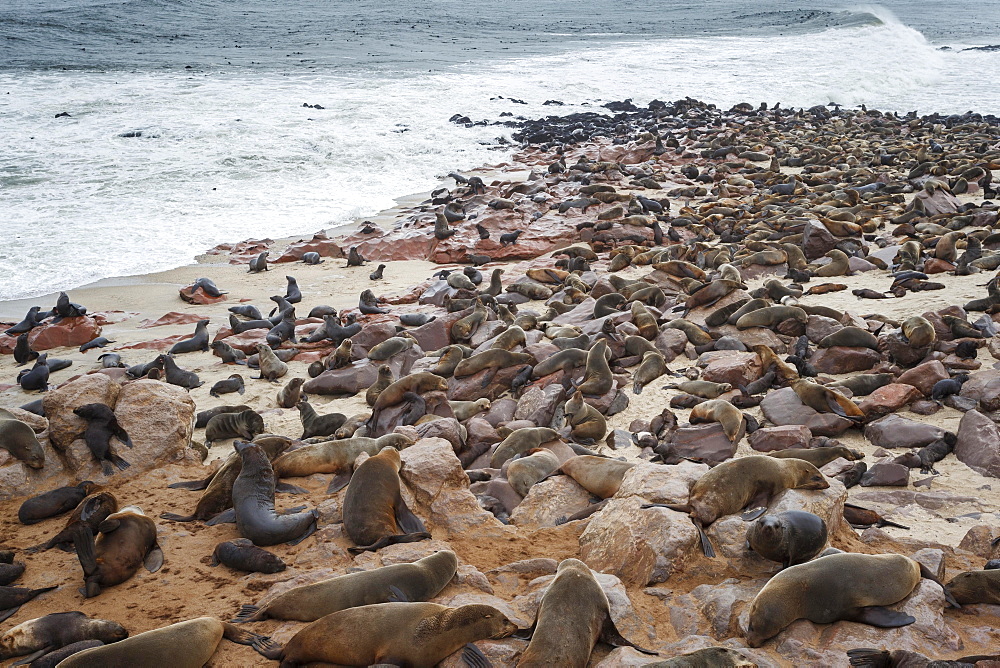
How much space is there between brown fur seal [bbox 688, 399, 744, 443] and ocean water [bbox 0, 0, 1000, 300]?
10179 mm

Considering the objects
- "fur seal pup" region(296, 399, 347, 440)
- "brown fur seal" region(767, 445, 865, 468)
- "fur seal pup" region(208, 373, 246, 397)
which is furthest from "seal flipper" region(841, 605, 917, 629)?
"fur seal pup" region(208, 373, 246, 397)

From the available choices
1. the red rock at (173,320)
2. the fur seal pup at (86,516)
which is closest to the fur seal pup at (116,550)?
the fur seal pup at (86,516)

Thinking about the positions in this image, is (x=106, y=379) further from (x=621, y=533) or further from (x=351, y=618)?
(x=621, y=533)

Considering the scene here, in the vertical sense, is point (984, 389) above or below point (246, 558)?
above

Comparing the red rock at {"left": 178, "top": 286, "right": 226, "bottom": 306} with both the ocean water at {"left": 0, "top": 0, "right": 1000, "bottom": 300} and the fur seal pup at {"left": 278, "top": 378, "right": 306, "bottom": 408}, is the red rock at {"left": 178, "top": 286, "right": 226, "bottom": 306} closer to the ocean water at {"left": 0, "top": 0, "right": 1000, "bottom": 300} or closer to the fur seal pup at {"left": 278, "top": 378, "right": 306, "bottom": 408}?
the ocean water at {"left": 0, "top": 0, "right": 1000, "bottom": 300}

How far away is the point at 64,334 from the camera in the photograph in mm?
8867

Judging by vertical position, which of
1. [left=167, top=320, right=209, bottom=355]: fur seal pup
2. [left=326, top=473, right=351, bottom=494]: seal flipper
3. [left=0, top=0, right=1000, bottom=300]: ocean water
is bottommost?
[left=167, top=320, right=209, bottom=355]: fur seal pup

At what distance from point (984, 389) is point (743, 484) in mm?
2541

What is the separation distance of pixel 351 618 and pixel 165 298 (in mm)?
9198

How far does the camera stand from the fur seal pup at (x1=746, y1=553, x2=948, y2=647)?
292cm

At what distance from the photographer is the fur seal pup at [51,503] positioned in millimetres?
4285

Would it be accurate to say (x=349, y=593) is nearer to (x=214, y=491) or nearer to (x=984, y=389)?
(x=214, y=491)

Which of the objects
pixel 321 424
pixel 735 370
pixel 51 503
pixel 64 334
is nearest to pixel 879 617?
pixel 735 370

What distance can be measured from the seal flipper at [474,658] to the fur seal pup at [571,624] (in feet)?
0.43
